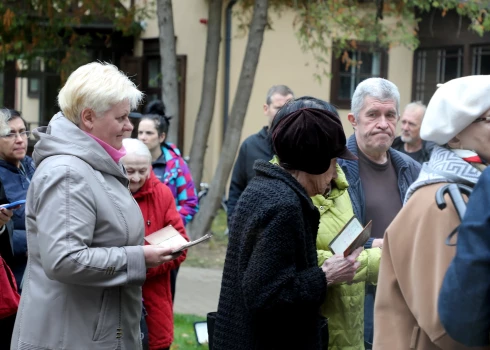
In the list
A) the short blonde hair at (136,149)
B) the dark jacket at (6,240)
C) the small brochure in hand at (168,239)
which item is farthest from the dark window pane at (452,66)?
the small brochure in hand at (168,239)

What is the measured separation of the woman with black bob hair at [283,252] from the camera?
290 centimetres

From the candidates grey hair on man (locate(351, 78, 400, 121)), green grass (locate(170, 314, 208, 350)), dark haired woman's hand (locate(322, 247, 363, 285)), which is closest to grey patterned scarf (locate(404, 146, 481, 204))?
dark haired woman's hand (locate(322, 247, 363, 285))

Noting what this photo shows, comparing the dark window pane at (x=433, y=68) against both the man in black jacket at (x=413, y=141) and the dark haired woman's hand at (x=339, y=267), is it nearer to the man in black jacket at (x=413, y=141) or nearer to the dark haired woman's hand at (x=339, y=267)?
the man in black jacket at (x=413, y=141)

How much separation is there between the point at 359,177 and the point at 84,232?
5.65 ft

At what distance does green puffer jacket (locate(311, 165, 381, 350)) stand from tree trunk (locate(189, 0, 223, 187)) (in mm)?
8217

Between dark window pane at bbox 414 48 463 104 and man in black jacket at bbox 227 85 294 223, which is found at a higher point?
dark window pane at bbox 414 48 463 104

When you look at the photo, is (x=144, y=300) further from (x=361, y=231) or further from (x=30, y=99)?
(x=30, y=99)

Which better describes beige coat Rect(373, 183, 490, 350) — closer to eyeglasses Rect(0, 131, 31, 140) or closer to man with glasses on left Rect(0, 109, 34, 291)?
man with glasses on left Rect(0, 109, 34, 291)

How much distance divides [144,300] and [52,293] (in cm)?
153

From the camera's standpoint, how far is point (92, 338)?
3.24 meters

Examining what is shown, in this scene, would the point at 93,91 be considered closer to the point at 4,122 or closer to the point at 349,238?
the point at 349,238

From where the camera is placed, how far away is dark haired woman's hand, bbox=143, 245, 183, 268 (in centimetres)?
334

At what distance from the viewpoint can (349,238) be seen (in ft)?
10.8

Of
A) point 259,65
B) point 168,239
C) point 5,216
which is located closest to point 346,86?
point 259,65
